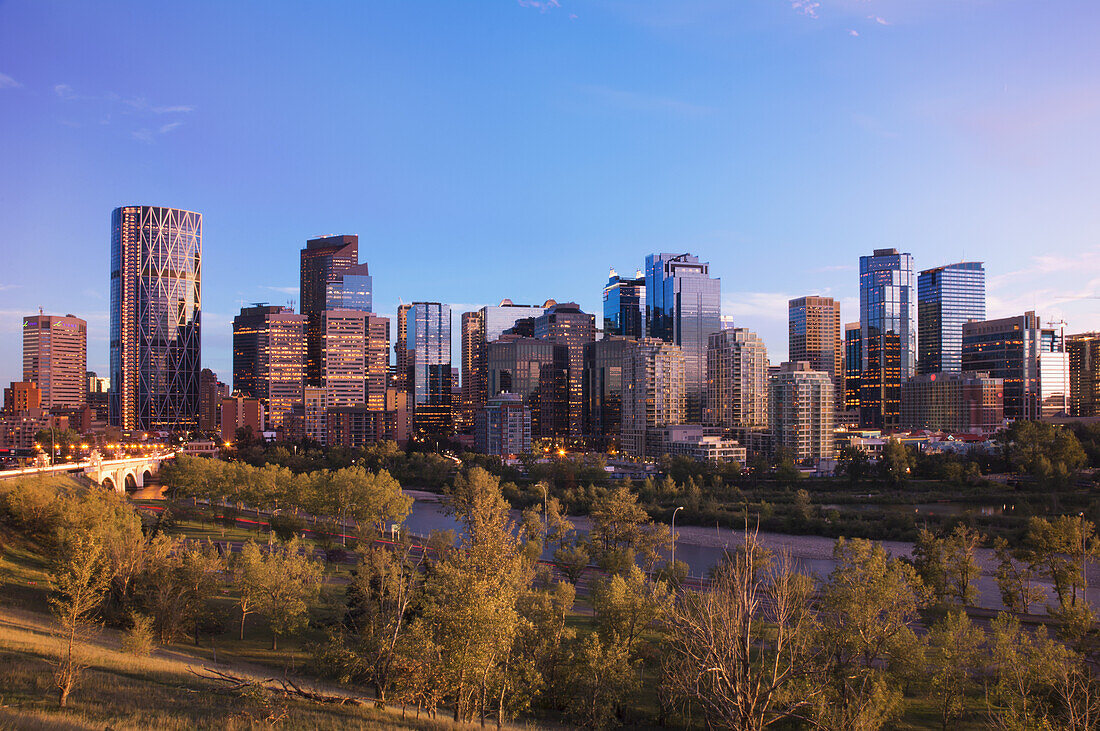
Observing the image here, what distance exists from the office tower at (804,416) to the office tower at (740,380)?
2226 cm

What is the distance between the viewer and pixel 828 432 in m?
122

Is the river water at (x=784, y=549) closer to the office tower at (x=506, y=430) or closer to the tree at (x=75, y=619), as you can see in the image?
the tree at (x=75, y=619)

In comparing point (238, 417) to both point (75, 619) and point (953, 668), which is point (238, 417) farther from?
point (953, 668)

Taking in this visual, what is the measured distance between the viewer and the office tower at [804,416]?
121 metres

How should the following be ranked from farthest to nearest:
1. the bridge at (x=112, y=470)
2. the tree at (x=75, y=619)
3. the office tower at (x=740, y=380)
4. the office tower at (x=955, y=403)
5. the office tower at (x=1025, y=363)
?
the office tower at (x=1025, y=363)
the office tower at (x=955, y=403)
the office tower at (x=740, y=380)
the bridge at (x=112, y=470)
the tree at (x=75, y=619)

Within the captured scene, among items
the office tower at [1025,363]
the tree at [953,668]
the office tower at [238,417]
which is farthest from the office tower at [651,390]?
the tree at [953,668]

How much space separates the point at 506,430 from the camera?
153 meters

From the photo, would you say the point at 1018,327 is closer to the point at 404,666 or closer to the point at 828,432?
the point at 828,432

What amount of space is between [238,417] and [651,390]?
362 ft

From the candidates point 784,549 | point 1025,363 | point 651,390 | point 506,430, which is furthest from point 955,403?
point 784,549

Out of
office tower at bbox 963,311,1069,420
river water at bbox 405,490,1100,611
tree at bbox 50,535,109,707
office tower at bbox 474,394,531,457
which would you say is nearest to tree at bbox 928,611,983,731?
river water at bbox 405,490,1100,611

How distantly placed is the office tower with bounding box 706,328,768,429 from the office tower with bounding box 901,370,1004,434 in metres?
54.1

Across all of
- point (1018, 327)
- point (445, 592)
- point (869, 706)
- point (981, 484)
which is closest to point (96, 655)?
point (445, 592)

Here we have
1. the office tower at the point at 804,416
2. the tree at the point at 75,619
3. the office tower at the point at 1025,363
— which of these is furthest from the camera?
the office tower at the point at 1025,363
